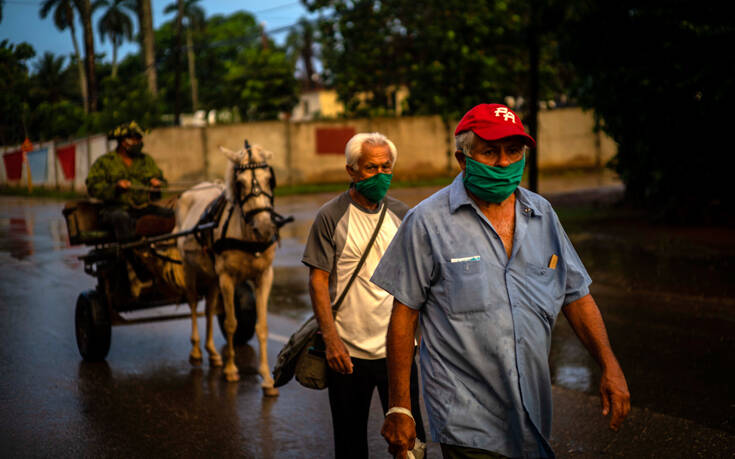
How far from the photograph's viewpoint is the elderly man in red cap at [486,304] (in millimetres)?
3123

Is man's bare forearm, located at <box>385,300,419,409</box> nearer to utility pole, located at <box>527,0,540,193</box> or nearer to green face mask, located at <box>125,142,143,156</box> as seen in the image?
green face mask, located at <box>125,142,143,156</box>

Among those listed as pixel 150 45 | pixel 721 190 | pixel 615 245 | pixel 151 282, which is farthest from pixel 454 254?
pixel 150 45

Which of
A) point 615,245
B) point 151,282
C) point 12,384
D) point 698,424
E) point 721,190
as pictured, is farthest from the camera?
point 721,190

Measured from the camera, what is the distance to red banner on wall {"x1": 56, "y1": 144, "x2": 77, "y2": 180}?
3167 centimetres

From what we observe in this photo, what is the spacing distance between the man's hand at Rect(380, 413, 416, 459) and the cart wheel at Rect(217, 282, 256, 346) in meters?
5.46

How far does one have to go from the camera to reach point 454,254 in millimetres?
3150

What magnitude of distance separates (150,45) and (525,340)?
37655 millimetres

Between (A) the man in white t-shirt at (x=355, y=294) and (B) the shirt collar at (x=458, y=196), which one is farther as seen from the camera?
(A) the man in white t-shirt at (x=355, y=294)

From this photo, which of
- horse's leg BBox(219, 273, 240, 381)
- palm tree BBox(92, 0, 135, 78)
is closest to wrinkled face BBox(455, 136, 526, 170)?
horse's leg BBox(219, 273, 240, 381)

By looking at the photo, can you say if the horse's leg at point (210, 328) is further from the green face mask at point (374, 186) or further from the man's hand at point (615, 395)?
the man's hand at point (615, 395)

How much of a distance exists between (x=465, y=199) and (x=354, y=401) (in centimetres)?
153

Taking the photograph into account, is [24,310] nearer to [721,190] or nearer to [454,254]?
[454,254]

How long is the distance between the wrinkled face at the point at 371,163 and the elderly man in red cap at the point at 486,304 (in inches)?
46.1

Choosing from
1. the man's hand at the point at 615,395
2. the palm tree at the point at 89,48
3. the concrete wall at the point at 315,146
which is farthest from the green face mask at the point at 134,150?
the concrete wall at the point at 315,146
